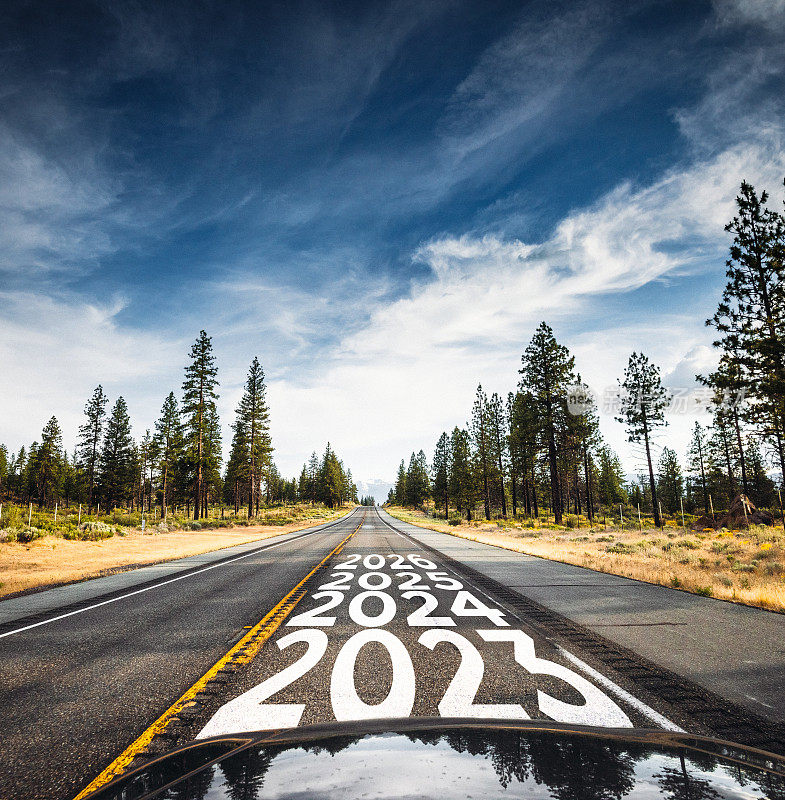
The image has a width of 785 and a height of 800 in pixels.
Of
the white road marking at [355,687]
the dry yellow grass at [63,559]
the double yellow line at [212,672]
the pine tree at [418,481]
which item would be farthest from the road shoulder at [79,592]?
the pine tree at [418,481]

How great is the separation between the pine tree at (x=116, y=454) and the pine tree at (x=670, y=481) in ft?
246

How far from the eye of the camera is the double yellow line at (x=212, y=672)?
110 inches

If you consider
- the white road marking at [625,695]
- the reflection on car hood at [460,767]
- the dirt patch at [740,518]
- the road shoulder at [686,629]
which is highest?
the reflection on car hood at [460,767]

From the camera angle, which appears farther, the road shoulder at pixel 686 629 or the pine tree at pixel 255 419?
the pine tree at pixel 255 419

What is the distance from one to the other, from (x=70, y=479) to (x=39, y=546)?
7877cm

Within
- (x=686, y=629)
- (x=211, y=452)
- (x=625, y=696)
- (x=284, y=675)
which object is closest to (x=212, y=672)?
(x=284, y=675)

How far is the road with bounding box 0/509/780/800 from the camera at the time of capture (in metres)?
3.34

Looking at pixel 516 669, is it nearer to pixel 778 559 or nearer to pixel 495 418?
pixel 778 559

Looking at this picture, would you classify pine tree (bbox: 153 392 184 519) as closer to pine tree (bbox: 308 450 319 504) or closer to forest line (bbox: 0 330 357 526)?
forest line (bbox: 0 330 357 526)

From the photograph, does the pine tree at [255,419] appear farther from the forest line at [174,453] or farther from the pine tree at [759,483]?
the pine tree at [759,483]

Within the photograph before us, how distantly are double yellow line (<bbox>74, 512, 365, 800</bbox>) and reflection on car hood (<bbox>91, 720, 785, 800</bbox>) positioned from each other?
124 centimetres

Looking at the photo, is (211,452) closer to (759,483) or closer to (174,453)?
(174,453)

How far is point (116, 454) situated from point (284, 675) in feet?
206

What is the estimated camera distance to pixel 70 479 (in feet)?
276
